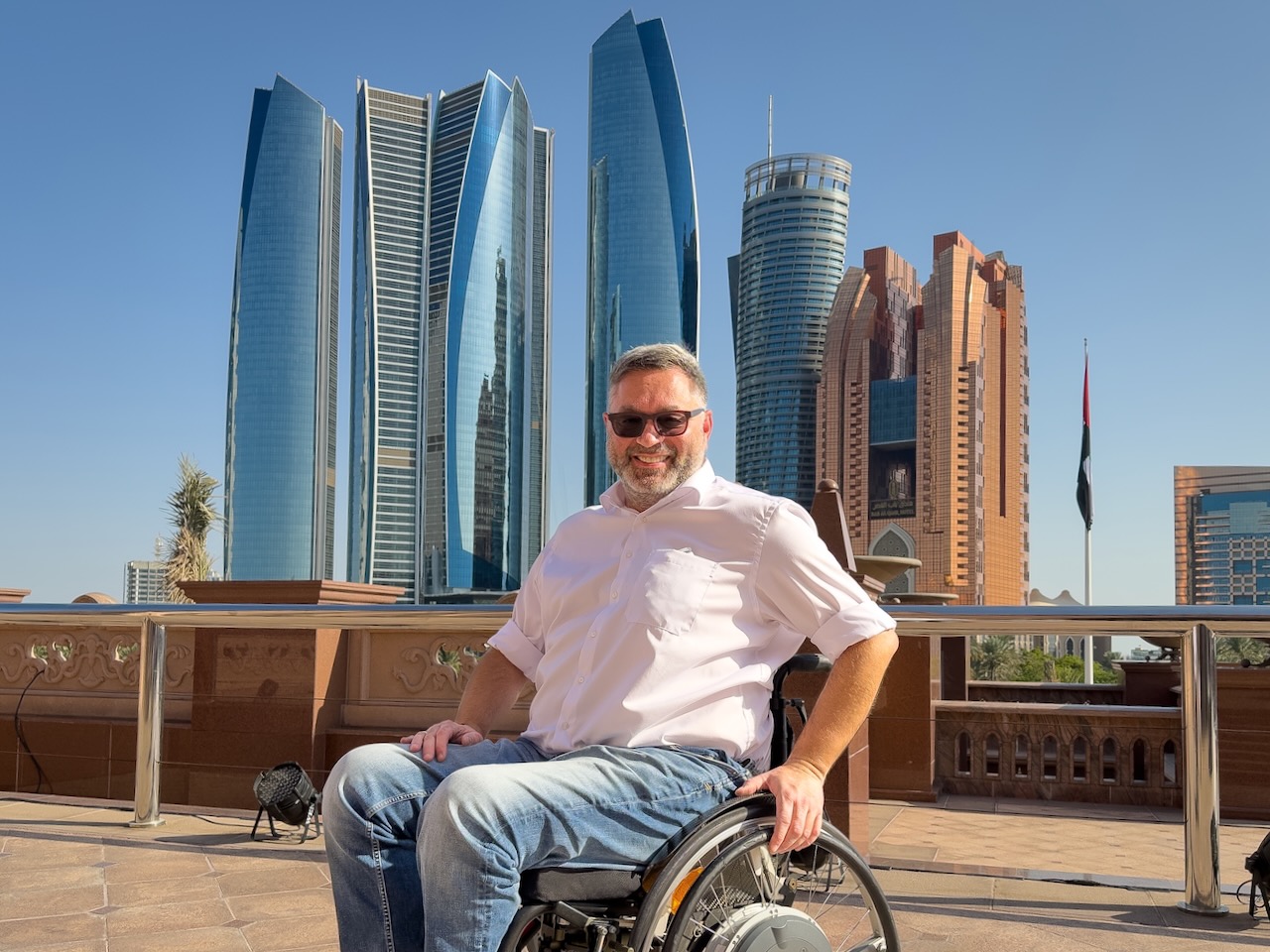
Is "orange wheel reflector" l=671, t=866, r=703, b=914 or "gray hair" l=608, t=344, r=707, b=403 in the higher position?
"gray hair" l=608, t=344, r=707, b=403

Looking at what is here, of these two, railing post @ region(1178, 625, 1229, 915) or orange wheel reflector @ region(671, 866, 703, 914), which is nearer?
orange wheel reflector @ region(671, 866, 703, 914)

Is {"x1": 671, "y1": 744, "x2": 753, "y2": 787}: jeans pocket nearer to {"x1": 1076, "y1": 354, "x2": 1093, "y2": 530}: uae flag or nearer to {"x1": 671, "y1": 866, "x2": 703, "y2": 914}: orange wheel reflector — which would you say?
{"x1": 671, "y1": 866, "x2": 703, "y2": 914}: orange wheel reflector

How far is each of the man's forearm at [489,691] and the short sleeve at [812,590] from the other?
1.68 ft

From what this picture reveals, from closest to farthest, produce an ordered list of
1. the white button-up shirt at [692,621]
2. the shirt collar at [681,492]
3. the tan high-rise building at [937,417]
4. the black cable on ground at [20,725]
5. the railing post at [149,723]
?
the white button-up shirt at [692,621]
the shirt collar at [681,492]
the railing post at [149,723]
the black cable on ground at [20,725]
the tan high-rise building at [937,417]

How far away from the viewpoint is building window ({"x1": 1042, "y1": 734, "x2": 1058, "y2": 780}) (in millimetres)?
8344

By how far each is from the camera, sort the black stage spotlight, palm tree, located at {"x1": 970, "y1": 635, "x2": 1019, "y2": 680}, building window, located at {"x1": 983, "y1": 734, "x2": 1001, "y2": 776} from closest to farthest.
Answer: the black stage spotlight < building window, located at {"x1": 983, "y1": 734, "x2": 1001, "y2": 776} < palm tree, located at {"x1": 970, "y1": 635, "x2": 1019, "y2": 680}

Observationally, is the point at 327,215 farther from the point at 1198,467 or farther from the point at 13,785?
the point at 13,785

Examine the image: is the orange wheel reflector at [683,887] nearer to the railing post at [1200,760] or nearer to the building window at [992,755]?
the railing post at [1200,760]

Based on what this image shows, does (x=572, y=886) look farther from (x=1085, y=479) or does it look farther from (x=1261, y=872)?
(x=1085, y=479)

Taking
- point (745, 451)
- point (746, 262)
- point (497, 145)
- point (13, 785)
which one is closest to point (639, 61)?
point (497, 145)

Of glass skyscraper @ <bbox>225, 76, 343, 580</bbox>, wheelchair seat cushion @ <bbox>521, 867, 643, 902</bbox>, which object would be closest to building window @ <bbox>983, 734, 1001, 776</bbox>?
wheelchair seat cushion @ <bbox>521, 867, 643, 902</bbox>

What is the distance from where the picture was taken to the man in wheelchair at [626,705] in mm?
1500

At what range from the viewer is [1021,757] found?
8.55m

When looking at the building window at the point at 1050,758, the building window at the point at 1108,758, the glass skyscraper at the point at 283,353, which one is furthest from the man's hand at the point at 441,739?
the glass skyscraper at the point at 283,353
